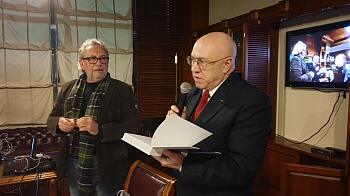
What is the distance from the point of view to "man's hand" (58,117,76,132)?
1728mm

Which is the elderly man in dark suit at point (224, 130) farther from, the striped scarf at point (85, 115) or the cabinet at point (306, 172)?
the cabinet at point (306, 172)

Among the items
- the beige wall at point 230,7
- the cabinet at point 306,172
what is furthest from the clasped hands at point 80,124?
the beige wall at point 230,7

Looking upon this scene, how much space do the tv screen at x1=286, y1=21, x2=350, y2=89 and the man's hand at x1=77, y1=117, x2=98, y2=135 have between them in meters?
1.98

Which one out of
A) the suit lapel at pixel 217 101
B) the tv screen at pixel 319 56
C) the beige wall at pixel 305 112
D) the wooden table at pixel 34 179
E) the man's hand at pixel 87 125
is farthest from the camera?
the beige wall at pixel 305 112

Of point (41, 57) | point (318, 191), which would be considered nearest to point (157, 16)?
point (41, 57)

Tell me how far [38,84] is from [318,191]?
3.15 metres

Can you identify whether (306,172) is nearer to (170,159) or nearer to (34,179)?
(170,159)

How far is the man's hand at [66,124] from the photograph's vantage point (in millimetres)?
1728

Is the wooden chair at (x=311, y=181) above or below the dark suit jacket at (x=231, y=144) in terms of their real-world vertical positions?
below

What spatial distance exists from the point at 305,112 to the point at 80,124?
2154 mm

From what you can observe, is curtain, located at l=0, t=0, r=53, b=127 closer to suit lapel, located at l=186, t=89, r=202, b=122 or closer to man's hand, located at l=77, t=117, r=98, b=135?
man's hand, located at l=77, t=117, r=98, b=135

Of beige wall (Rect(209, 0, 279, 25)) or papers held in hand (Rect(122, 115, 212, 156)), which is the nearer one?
papers held in hand (Rect(122, 115, 212, 156))

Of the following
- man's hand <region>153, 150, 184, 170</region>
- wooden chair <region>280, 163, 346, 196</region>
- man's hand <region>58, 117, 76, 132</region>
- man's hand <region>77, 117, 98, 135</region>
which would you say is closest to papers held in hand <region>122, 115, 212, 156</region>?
man's hand <region>153, 150, 184, 170</region>

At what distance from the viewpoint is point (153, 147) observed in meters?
1.01
